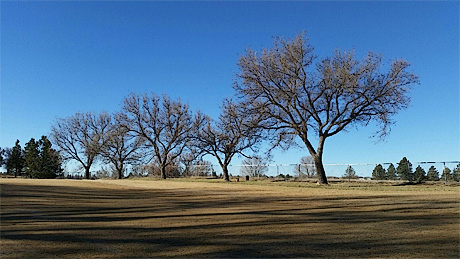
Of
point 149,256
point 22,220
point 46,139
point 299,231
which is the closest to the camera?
point 149,256

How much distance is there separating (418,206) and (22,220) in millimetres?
11190

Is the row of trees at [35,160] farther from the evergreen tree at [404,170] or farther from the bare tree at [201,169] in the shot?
the evergreen tree at [404,170]

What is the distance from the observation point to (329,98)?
26.4 meters

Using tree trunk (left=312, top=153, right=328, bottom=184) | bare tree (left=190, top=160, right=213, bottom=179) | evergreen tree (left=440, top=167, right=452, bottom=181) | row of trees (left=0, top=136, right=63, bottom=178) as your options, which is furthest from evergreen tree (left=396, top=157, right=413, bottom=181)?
row of trees (left=0, top=136, right=63, bottom=178)

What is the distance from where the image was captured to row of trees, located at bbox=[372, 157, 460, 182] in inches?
977

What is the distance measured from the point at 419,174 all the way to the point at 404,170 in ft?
3.90

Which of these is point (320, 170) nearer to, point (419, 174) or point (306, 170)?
point (419, 174)

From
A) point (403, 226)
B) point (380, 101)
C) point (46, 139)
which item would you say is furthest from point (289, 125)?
point (46, 139)

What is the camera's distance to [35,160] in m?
64.3

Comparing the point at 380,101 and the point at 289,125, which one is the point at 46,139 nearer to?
the point at 289,125

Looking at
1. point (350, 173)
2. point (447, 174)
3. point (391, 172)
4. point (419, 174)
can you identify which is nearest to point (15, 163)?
point (350, 173)

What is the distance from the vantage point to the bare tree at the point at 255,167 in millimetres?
44334

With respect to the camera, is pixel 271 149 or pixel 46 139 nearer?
pixel 271 149

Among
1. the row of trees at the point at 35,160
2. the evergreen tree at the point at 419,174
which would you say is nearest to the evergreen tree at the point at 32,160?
the row of trees at the point at 35,160
